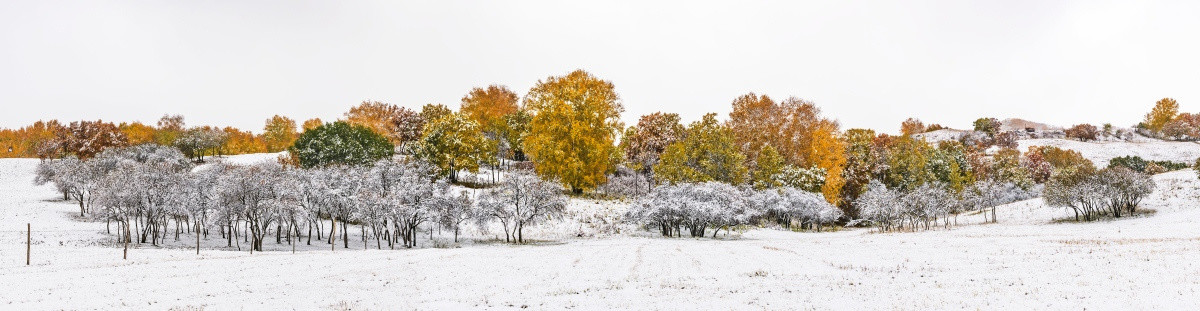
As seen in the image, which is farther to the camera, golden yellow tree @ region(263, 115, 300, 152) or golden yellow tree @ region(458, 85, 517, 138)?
golden yellow tree @ region(263, 115, 300, 152)

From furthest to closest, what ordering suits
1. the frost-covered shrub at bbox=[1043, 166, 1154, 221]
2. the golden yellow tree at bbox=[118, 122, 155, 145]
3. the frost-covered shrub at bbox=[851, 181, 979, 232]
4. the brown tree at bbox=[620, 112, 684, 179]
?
the golden yellow tree at bbox=[118, 122, 155, 145], the brown tree at bbox=[620, 112, 684, 179], the frost-covered shrub at bbox=[851, 181, 979, 232], the frost-covered shrub at bbox=[1043, 166, 1154, 221]

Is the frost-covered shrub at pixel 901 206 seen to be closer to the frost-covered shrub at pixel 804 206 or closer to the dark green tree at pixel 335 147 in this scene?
the frost-covered shrub at pixel 804 206

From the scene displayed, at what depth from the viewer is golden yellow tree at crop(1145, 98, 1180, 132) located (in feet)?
615

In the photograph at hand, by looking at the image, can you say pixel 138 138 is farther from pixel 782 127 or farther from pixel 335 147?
pixel 782 127

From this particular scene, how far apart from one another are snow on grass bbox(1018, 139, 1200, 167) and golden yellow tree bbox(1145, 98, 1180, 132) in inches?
477

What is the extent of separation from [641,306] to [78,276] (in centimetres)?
3148

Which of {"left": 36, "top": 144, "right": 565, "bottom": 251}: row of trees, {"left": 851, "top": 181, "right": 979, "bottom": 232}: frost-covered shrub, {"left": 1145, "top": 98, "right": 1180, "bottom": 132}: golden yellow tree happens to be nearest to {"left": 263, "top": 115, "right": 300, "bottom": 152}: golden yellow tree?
{"left": 36, "top": 144, "right": 565, "bottom": 251}: row of trees

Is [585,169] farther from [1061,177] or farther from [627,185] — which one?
[1061,177]

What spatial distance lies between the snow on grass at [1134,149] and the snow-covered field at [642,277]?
14525 centimetres

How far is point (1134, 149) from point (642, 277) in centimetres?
20402

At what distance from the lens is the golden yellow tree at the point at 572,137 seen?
243 ft

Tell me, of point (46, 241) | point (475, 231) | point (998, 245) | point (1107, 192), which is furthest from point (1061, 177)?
point (46, 241)

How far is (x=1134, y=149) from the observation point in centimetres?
16900

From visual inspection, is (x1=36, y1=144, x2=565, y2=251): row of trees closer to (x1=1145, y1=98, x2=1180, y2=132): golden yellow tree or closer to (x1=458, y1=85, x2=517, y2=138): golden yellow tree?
(x1=458, y1=85, x2=517, y2=138): golden yellow tree
